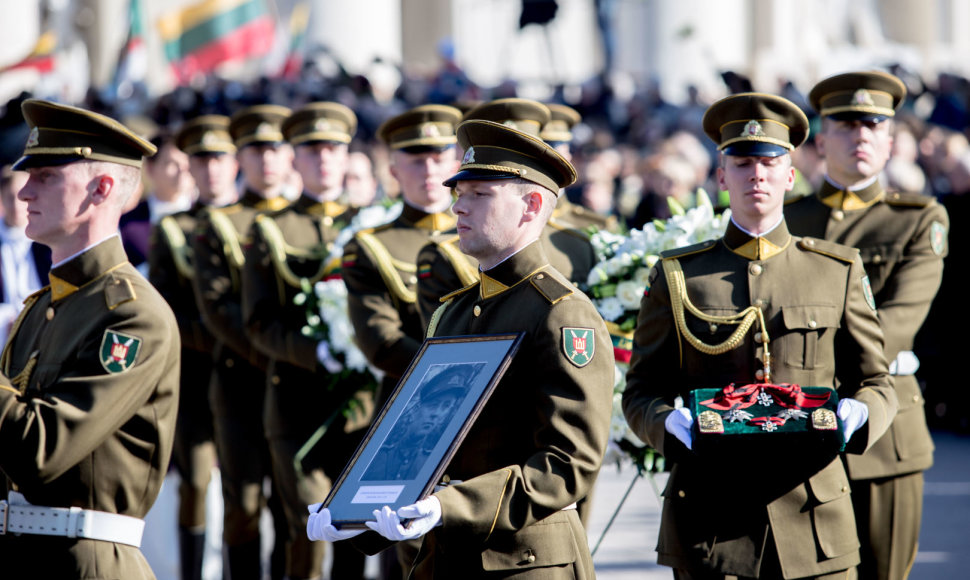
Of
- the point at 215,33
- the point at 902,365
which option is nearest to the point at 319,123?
the point at 902,365

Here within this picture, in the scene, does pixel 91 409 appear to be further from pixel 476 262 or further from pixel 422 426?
pixel 476 262

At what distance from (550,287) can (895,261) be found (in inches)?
85.2

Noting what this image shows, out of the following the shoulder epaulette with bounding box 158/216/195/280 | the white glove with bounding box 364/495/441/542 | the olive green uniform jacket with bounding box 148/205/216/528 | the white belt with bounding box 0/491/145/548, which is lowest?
the olive green uniform jacket with bounding box 148/205/216/528

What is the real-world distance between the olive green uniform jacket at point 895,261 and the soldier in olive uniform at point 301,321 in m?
2.43

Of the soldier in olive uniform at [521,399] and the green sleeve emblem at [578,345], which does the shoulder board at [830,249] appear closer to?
the soldier in olive uniform at [521,399]

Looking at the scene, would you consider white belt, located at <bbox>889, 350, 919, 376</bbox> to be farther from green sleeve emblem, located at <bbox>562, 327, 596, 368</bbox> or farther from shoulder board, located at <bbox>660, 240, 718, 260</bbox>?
green sleeve emblem, located at <bbox>562, 327, 596, 368</bbox>

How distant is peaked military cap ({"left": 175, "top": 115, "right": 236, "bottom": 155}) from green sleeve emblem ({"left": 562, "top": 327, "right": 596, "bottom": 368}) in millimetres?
4681

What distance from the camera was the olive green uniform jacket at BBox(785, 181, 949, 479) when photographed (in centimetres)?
505

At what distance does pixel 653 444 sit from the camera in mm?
4238

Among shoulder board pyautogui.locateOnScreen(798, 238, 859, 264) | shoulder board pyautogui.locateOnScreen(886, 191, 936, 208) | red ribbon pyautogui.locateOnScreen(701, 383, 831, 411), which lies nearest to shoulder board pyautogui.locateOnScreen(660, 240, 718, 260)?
shoulder board pyautogui.locateOnScreen(798, 238, 859, 264)

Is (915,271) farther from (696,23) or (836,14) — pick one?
(836,14)

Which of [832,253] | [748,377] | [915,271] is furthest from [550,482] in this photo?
[915,271]

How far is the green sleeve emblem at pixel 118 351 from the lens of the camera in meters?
3.68

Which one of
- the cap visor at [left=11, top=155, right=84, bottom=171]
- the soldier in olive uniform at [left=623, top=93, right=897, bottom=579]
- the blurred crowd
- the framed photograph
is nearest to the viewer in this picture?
the framed photograph
